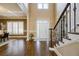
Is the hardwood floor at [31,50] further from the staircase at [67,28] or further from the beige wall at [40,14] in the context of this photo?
the beige wall at [40,14]

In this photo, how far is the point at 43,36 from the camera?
5355 millimetres

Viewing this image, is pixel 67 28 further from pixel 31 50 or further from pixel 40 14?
pixel 40 14

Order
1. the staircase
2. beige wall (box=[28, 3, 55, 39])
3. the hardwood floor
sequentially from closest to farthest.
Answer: the staircase < the hardwood floor < beige wall (box=[28, 3, 55, 39])

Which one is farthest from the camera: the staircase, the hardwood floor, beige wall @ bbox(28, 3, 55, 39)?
beige wall @ bbox(28, 3, 55, 39)

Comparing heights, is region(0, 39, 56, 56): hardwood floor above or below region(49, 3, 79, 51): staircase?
below

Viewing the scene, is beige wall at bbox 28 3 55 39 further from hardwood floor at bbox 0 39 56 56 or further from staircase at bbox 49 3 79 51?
staircase at bbox 49 3 79 51

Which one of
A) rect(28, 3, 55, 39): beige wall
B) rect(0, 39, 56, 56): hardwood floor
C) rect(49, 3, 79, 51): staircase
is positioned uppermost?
rect(28, 3, 55, 39): beige wall

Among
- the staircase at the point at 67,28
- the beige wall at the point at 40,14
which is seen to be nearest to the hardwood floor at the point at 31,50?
the staircase at the point at 67,28

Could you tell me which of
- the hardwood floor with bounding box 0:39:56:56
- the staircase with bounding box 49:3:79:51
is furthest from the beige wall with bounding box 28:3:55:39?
the staircase with bounding box 49:3:79:51

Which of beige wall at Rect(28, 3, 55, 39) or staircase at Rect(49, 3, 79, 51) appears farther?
beige wall at Rect(28, 3, 55, 39)

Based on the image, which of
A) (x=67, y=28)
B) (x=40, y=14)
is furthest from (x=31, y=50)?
Answer: (x=40, y=14)

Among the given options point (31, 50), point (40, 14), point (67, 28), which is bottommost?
point (31, 50)

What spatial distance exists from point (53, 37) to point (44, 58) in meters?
3.97

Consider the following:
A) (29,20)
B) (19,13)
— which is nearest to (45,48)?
(29,20)
